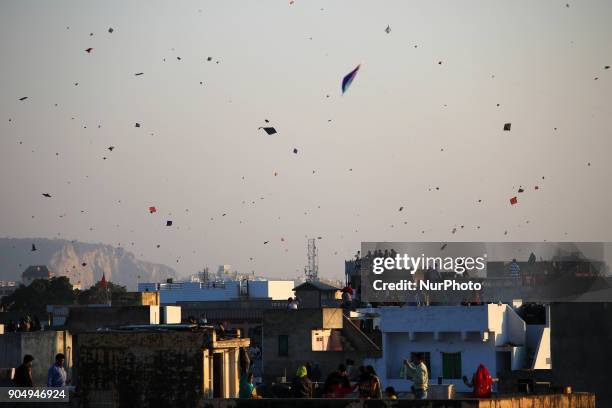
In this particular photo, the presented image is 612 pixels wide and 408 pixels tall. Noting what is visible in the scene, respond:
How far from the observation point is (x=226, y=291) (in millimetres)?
151875

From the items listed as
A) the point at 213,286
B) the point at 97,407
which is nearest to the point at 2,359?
the point at 97,407

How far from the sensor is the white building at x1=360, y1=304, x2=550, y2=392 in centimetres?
6175

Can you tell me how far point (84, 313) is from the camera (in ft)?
225

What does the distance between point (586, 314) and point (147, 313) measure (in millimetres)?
25289

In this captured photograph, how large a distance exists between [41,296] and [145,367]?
145 m

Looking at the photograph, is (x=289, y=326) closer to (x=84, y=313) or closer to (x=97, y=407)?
(x=84, y=313)

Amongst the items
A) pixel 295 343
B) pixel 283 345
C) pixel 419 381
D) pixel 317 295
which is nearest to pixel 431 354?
pixel 295 343

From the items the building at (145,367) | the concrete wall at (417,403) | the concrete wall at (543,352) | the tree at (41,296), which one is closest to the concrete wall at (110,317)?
the concrete wall at (543,352)

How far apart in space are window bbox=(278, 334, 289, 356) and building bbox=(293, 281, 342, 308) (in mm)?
30104

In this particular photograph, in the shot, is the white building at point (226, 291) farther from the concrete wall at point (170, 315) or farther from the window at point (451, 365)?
the window at point (451, 365)

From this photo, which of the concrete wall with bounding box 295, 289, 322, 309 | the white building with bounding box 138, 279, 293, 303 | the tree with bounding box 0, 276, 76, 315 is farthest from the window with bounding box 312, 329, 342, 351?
the tree with bounding box 0, 276, 76, 315

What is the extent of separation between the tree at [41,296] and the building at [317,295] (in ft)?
230

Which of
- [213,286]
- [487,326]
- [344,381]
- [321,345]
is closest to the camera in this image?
[344,381]

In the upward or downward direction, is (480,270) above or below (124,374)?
above
